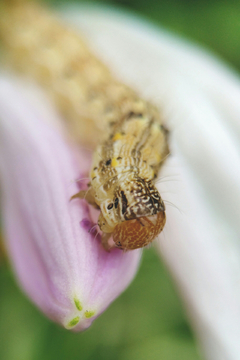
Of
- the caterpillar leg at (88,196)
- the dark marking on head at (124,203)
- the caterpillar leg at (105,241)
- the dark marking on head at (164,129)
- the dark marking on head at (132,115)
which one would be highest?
the dark marking on head at (132,115)

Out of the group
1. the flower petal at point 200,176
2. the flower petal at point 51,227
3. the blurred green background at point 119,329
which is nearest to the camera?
the flower petal at point 51,227

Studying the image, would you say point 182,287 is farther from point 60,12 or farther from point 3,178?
point 60,12

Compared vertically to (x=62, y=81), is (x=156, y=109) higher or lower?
lower

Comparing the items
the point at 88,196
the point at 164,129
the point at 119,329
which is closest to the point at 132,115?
the point at 164,129

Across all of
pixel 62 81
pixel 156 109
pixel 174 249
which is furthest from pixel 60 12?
pixel 174 249

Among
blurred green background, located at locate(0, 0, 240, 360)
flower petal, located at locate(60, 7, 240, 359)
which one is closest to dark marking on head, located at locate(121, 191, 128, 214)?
flower petal, located at locate(60, 7, 240, 359)

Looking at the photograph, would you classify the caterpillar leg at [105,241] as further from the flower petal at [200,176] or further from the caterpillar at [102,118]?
the flower petal at [200,176]

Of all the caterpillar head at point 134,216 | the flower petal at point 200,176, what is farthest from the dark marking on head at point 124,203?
the flower petal at point 200,176
